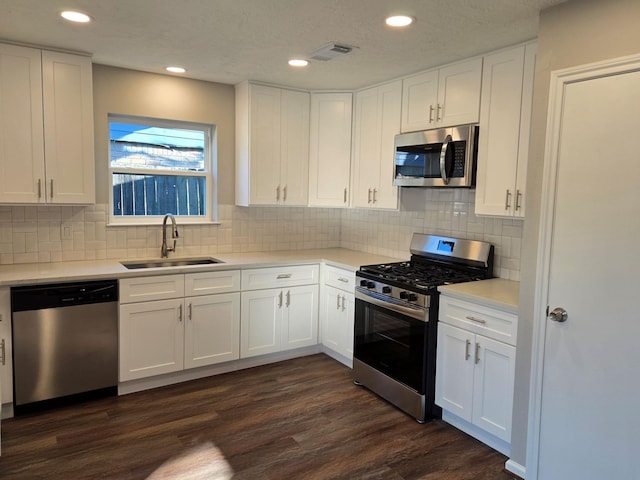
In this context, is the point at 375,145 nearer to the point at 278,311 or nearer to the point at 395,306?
the point at 395,306

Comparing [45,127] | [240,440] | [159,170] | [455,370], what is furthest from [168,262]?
[455,370]

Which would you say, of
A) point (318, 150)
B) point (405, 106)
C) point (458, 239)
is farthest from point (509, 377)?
point (318, 150)

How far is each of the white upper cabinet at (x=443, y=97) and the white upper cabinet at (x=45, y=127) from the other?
2419 mm

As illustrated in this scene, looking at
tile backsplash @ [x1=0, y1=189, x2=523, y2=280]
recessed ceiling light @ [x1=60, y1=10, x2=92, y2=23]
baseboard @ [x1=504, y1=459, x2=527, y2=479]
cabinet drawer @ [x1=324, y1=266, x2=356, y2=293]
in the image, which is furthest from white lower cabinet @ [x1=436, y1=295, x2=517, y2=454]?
recessed ceiling light @ [x1=60, y1=10, x2=92, y2=23]

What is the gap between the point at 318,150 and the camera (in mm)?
4332

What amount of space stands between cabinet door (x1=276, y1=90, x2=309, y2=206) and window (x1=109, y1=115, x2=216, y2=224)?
673mm

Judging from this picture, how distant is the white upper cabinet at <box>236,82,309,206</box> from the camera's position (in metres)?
4.07

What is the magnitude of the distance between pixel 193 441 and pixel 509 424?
6.07 ft

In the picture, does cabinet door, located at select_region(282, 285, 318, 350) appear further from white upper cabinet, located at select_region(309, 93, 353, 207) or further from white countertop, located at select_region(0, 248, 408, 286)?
white upper cabinet, located at select_region(309, 93, 353, 207)

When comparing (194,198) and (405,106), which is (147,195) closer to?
(194,198)

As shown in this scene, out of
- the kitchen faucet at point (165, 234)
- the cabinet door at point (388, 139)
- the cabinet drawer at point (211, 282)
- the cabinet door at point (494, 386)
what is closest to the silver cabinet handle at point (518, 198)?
the cabinet door at point (494, 386)

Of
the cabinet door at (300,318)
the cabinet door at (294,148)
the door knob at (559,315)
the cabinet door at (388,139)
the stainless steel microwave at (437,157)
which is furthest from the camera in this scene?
the cabinet door at (294,148)

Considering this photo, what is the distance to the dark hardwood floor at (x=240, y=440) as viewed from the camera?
250cm

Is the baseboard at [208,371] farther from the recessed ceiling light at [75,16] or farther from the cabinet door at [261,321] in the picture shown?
the recessed ceiling light at [75,16]
